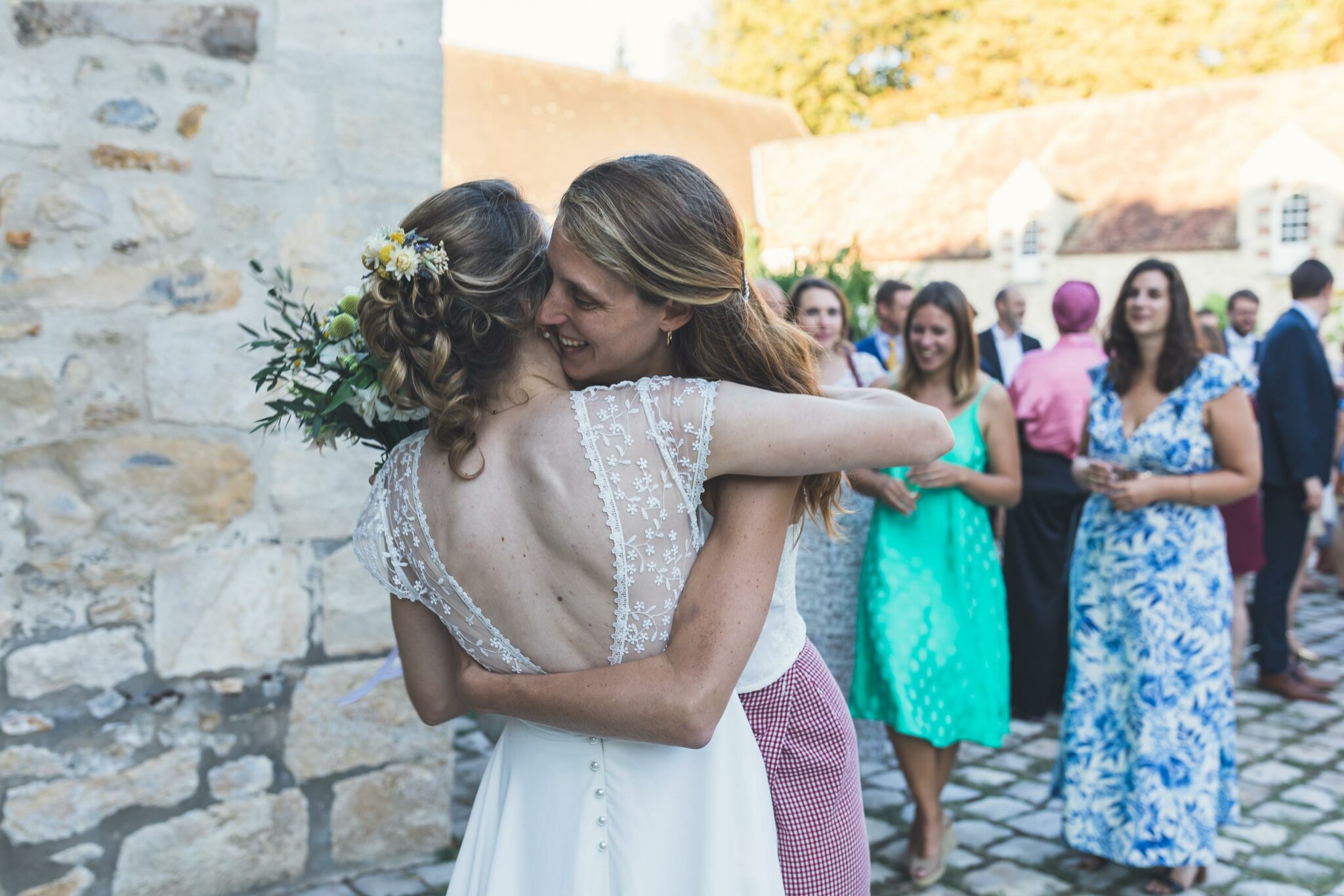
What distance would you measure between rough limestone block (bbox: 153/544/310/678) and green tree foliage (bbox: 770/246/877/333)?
4.42m

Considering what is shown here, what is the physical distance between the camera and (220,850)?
356 centimetres

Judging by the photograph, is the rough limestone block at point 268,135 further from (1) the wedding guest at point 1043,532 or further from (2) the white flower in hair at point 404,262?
(1) the wedding guest at point 1043,532

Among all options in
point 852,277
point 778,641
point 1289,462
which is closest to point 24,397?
point 778,641

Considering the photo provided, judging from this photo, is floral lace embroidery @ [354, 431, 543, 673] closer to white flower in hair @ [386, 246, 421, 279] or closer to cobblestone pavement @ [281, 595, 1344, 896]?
white flower in hair @ [386, 246, 421, 279]

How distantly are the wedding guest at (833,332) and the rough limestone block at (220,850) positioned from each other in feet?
8.71

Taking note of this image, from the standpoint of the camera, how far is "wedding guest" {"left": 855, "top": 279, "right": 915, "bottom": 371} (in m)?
6.41

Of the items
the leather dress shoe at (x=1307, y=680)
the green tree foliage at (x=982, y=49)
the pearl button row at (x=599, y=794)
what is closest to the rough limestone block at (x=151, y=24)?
the pearl button row at (x=599, y=794)

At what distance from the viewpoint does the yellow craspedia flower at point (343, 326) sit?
193cm

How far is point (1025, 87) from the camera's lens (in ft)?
98.3

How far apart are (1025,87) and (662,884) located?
3139 centimetres

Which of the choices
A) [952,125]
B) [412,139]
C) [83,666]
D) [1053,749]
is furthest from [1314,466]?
[952,125]

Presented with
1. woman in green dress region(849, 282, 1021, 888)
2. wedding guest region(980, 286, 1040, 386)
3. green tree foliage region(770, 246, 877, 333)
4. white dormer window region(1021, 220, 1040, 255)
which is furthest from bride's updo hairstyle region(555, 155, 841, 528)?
white dormer window region(1021, 220, 1040, 255)

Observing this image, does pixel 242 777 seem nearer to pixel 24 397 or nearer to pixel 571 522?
pixel 24 397

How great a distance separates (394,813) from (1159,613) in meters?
2.70
